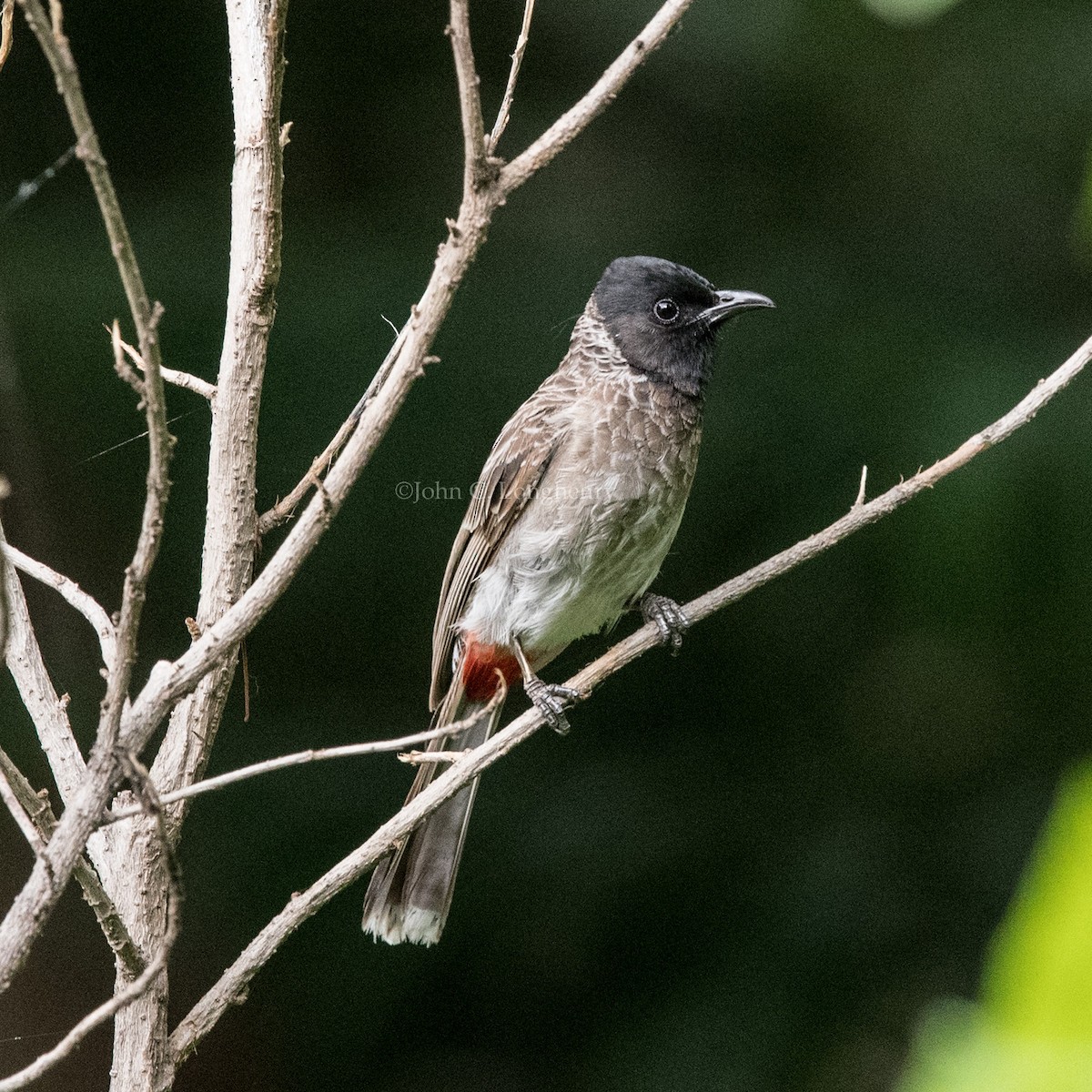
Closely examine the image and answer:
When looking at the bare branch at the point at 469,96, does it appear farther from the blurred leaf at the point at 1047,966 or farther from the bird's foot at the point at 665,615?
the bird's foot at the point at 665,615

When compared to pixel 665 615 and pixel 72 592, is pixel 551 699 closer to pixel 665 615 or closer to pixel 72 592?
pixel 665 615

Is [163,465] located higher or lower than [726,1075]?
higher

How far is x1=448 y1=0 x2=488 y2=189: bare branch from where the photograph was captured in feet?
3.96

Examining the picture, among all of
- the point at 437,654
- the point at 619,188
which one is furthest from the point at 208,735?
the point at 619,188

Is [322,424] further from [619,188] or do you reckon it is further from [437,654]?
[619,188]

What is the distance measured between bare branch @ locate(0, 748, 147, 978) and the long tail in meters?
0.95

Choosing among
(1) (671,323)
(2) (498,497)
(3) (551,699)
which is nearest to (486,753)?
(3) (551,699)

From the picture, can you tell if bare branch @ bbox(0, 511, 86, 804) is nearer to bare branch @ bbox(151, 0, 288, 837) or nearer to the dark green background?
bare branch @ bbox(151, 0, 288, 837)

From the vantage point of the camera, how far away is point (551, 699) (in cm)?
246

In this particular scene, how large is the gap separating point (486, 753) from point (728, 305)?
124 centimetres

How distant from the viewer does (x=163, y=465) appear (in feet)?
3.76

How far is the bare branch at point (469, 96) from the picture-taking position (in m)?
1.21

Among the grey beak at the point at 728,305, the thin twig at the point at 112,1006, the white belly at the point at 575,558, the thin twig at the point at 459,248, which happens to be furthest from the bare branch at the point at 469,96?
the grey beak at the point at 728,305

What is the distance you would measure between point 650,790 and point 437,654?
0.88 meters
